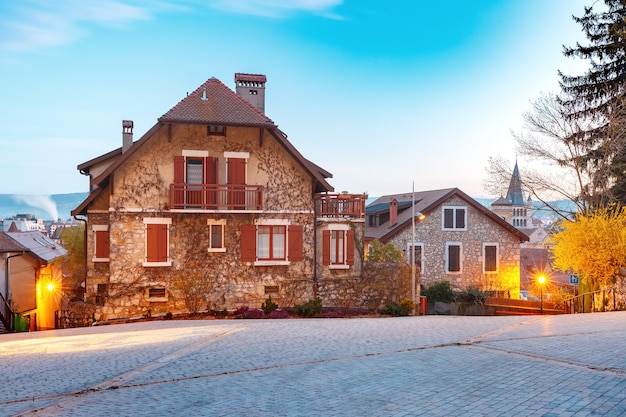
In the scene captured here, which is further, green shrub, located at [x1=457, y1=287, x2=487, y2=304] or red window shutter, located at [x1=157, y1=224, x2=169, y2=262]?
green shrub, located at [x1=457, y1=287, x2=487, y2=304]

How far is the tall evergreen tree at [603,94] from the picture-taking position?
2652 cm

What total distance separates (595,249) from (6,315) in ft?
81.5

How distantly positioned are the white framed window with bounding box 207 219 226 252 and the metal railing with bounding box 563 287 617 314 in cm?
1457

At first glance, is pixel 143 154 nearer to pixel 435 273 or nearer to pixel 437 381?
pixel 437 381

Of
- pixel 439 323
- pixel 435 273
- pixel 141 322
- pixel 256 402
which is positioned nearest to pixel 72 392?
pixel 256 402

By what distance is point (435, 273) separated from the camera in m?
36.4

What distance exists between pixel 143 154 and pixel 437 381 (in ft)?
58.9

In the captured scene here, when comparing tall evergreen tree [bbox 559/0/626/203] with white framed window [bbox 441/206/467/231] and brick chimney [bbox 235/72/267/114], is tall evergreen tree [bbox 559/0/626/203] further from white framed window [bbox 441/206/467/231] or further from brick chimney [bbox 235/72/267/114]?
brick chimney [bbox 235/72/267/114]

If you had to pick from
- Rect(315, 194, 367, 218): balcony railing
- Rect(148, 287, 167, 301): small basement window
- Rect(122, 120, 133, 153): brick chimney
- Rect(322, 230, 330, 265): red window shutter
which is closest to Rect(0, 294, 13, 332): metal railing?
Rect(148, 287, 167, 301): small basement window

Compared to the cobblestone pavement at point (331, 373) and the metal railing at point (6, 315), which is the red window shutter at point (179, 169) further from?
the cobblestone pavement at point (331, 373)

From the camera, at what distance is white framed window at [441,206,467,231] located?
36812mm

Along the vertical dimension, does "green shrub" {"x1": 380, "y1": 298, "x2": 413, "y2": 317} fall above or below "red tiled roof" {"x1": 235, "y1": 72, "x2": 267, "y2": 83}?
below

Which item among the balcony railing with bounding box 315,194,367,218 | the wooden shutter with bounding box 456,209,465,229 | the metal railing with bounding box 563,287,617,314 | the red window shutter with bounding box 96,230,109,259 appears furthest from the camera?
the wooden shutter with bounding box 456,209,465,229

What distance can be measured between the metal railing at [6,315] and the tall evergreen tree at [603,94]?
27.0 m
